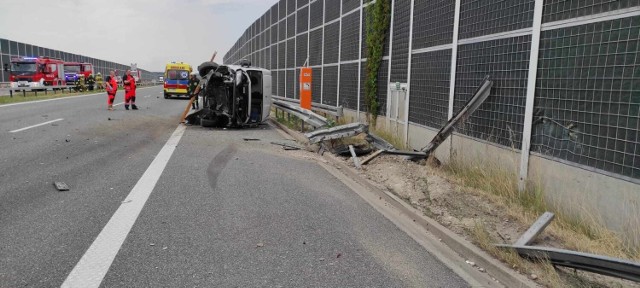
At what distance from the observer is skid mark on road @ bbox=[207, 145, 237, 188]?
754cm

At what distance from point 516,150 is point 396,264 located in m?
3.10

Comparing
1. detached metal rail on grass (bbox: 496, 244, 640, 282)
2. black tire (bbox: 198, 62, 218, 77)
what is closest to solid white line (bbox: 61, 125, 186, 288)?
detached metal rail on grass (bbox: 496, 244, 640, 282)

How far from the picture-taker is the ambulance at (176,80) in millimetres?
33219

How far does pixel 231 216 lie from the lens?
5574 millimetres

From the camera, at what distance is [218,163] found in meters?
8.95

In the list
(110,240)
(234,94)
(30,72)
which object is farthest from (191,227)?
(30,72)

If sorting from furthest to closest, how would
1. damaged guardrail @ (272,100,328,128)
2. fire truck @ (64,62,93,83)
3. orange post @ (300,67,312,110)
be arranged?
1. fire truck @ (64,62,93,83)
2. orange post @ (300,67,312,110)
3. damaged guardrail @ (272,100,328,128)

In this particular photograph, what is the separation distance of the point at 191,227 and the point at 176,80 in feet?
98.4

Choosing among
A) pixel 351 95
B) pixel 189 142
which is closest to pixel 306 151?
pixel 189 142

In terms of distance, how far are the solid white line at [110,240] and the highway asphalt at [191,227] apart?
0.01m

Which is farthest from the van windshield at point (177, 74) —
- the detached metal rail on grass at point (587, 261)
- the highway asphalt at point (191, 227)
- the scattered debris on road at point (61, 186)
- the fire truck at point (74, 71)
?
the detached metal rail on grass at point (587, 261)

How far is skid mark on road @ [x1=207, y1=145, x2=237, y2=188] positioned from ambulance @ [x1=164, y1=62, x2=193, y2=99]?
23605mm

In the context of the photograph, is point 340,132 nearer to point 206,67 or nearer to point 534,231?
point 534,231

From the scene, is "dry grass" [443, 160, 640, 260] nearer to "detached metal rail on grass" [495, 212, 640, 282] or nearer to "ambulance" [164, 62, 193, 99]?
"detached metal rail on grass" [495, 212, 640, 282]
